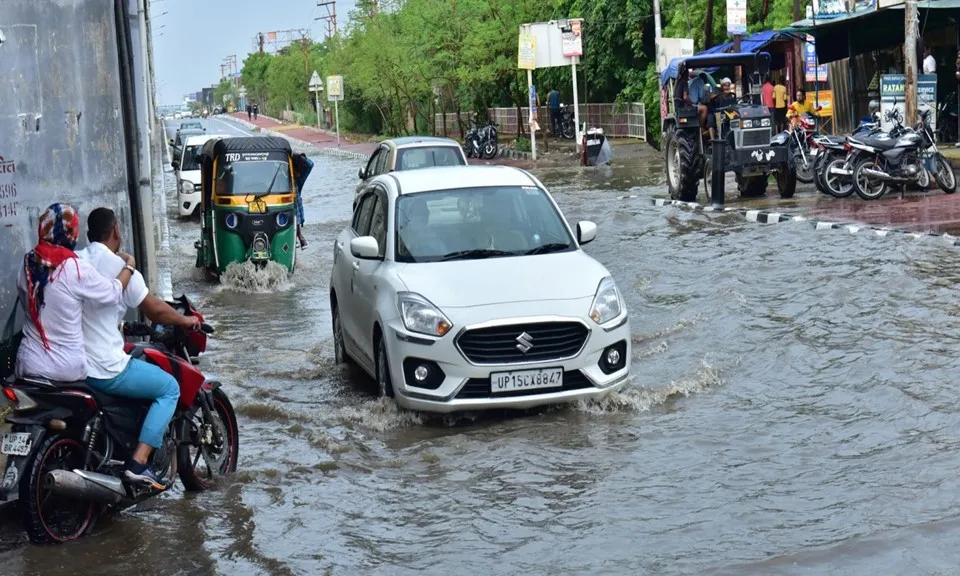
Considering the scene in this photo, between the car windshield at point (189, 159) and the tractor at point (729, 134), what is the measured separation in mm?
10529

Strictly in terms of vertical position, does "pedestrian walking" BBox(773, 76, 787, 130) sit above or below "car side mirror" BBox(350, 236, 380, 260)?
above

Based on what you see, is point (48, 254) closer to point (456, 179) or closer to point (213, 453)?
point (213, 453)

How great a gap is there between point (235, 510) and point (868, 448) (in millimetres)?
3716

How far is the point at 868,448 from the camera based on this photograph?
7.98m

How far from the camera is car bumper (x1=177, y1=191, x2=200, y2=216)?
28500 mm

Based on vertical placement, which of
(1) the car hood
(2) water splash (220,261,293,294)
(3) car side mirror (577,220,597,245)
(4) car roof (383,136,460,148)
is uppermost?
(4) car roof (383,136,460,148)

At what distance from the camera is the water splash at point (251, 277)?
17.4 m

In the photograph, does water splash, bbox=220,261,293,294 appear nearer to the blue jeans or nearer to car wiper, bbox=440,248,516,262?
car wiper, bbox=440,248,516,262

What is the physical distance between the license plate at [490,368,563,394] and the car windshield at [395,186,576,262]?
1.15 meters

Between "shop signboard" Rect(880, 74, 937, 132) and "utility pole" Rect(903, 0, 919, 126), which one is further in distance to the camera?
"shop signboard" Rect(880, 74, 937, 132)

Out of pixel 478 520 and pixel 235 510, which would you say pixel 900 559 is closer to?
pixel 478 520

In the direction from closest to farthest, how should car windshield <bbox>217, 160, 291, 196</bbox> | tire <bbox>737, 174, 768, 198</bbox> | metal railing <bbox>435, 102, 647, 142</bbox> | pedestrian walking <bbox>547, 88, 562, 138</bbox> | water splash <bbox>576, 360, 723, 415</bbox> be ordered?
water splash <bbox>576, 360, 723, 415</bbox>
car windshield <bbox>217, 160, 291, 196</bbox>
tire <bbox>737, 174, 768, 198</bbox>
metal railing <bbox>435, 102, 647, 142</bbox>
pedestrian walking <bbox>547, 88, 562, 138</bbox>

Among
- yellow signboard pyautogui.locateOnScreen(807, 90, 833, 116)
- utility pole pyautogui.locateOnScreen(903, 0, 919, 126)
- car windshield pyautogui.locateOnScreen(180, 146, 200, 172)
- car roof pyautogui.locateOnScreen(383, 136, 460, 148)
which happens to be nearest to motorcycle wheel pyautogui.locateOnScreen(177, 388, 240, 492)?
car roof pyautogui.locateOnScreen(383, 136, 460, 148)

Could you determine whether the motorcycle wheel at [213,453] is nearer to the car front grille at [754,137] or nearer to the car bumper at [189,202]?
the car front grille at [754,137]
